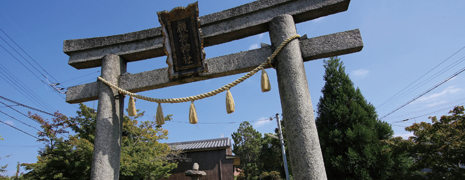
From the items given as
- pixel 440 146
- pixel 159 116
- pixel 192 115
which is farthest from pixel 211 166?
pixel 192 115

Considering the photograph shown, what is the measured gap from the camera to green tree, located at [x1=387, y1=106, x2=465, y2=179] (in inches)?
178

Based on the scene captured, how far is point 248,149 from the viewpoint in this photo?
75.9 feet

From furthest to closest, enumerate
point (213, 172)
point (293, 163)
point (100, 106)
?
point (213, 172) < point (100, 106) < point (293, 163)

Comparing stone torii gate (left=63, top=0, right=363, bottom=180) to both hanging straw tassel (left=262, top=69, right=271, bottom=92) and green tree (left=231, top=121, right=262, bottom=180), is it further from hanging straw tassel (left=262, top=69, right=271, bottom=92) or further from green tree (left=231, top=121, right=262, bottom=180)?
green tree (left=231, top=121, right=262, bottom=180)

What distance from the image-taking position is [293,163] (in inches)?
99.5

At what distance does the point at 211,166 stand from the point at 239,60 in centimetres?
1238

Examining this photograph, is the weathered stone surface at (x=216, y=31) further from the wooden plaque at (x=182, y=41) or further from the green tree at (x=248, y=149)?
the green tree at (x=248, y=149)

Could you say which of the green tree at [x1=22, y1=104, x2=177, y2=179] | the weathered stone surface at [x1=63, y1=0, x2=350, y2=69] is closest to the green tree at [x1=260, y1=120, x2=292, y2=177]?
the green tree at [x1=22, y1=104, x2=177, y2=179]

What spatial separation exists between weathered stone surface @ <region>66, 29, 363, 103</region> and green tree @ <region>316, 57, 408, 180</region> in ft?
11.9

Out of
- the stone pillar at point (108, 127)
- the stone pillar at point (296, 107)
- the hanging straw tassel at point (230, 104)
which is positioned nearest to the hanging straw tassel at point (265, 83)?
the stone pillar at point (296, 107)

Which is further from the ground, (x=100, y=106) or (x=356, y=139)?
(x=100, y=106)

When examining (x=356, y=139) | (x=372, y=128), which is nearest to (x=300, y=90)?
(x=356, y=139)

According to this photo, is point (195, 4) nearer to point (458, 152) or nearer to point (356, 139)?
point (356, 139)

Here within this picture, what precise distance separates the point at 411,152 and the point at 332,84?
8.51ft
